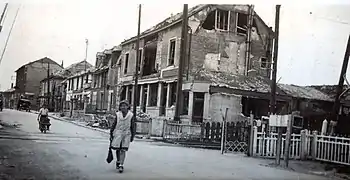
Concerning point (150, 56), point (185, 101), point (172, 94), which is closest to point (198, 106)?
point (185, 101)

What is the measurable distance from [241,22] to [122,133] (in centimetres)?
102

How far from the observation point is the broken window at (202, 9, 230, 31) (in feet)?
9.83

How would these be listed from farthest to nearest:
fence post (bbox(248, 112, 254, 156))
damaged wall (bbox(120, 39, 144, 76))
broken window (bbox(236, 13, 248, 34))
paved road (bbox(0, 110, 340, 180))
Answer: fence post (bbox(248, 112, 254, 156)) → broken window (bbox(236, 13, 248, 34)) → damaged wall (bbox(120, 39, 144, 76)) → paved road (bbox(0, 110, 340, 180))

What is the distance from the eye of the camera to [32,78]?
265cm

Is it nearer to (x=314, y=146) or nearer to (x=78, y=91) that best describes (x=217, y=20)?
(x=78, y=91)

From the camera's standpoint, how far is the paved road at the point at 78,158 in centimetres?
260

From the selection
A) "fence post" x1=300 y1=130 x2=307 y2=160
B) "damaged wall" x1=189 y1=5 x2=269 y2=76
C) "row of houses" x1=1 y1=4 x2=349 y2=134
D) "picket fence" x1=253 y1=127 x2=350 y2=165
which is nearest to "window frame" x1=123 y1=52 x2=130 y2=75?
"row of houses" x1=1 y1=4 x2=349 y2=134

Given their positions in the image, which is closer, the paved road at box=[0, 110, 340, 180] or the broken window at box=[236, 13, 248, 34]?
the paved road at box=[0, 110, 340, 180]

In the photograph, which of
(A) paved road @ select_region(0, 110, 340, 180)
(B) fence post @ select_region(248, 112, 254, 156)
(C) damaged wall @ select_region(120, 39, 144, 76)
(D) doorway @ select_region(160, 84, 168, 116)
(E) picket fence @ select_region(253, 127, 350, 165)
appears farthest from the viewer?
(E) picket fence @ select_region(253, 127, 350, 165)

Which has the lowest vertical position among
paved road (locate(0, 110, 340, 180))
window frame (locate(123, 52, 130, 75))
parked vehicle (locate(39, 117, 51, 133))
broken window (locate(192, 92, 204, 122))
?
paved road (locate(0, 110, 340, 180))

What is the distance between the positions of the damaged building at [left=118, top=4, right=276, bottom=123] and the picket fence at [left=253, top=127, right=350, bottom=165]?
20.4 inches

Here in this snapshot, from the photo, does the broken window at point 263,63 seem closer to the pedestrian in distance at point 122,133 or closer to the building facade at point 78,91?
the pedestrian in distance at point 122,133

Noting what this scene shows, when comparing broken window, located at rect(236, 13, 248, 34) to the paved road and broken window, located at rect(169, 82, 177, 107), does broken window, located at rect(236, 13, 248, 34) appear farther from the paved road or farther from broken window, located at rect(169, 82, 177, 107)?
the paved road

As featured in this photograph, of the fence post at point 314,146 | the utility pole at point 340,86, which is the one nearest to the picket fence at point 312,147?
the fence post at point 314,146
